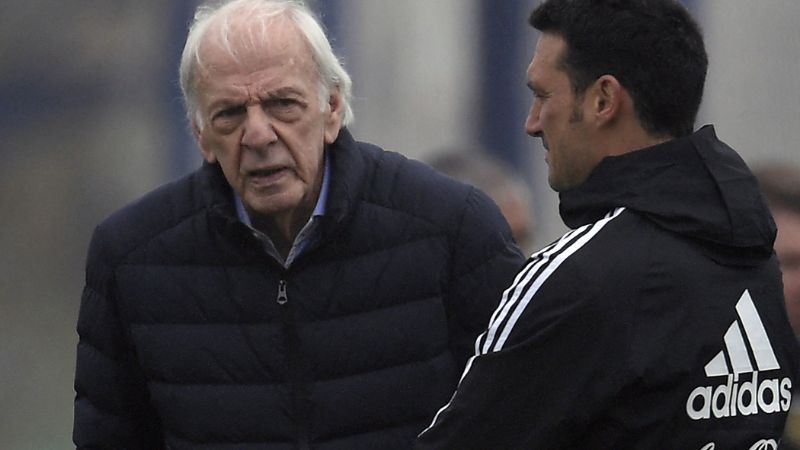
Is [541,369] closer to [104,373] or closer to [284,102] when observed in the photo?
[284,102]

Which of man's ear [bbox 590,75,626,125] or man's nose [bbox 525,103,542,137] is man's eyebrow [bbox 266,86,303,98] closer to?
man's nose [bbox 525,103,542,137]

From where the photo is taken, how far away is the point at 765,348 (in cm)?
230

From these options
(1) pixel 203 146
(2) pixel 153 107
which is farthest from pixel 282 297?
(2) pixel 153 107

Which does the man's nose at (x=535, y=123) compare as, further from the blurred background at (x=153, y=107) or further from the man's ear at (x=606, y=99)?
the blurred background at (x=153, y=107)

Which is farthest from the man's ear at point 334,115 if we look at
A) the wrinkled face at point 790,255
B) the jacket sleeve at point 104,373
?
the wrinkled face at point 790,255

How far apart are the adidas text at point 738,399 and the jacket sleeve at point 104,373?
1090 millimetres

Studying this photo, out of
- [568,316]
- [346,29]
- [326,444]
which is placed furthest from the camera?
[346,29]

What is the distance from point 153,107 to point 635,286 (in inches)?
107

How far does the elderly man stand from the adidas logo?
633mm

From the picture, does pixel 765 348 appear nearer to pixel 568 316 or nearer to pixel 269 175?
pixel 568 316

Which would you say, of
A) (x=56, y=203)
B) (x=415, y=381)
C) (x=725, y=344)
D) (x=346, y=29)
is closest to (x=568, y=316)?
(x=725, y=344)

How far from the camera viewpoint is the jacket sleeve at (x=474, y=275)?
2.83m

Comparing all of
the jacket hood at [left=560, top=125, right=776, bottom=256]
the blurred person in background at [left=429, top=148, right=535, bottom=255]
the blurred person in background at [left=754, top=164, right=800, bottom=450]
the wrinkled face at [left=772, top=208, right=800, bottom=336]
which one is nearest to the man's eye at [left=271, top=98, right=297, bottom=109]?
the jacket hood at [left=560, top=125, right=776, bottom=256]

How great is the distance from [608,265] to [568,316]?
8 centimetres
